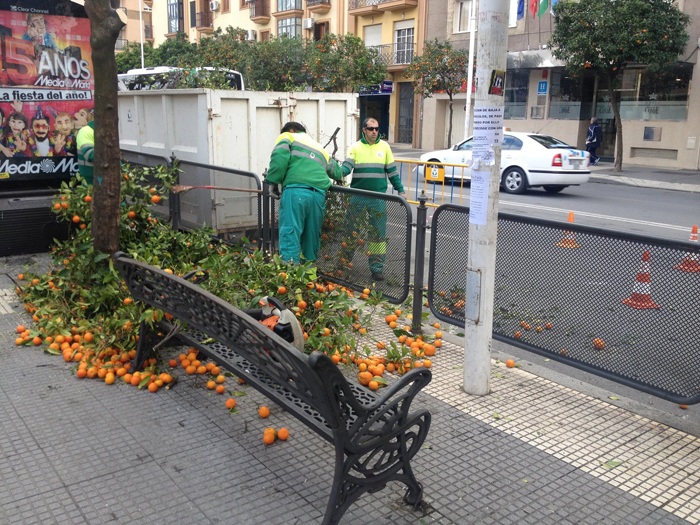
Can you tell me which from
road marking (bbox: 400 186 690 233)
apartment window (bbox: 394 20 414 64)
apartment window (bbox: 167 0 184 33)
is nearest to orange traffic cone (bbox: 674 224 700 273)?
road marking (bbox: 400 186 690 233)

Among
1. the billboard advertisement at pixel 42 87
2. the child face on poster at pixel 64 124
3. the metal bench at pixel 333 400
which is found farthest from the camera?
the child face on poster at pixel 64 124

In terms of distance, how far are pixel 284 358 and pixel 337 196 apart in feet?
11.8

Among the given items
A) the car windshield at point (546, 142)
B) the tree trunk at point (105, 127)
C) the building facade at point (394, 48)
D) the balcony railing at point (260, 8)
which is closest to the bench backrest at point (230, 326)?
the tree trunk at point (105, 127)

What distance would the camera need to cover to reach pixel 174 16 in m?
54.4

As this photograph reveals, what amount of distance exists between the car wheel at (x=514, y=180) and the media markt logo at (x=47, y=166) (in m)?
12.1

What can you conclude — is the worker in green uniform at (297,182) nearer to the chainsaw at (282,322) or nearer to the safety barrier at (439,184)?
the chainsaw at (282,322)

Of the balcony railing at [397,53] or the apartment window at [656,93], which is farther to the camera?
the balcony railing at [397,53]

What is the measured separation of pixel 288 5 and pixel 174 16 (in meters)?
15.9

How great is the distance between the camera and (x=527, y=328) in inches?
189

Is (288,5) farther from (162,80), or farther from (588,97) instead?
(162,80)

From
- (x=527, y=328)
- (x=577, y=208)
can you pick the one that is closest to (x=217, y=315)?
(x=527, y=328)

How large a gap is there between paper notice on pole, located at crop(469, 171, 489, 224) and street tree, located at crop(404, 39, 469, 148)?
2645cm

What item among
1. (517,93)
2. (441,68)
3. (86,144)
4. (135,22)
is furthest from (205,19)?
(86,144)

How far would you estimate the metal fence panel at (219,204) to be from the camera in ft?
25.0
